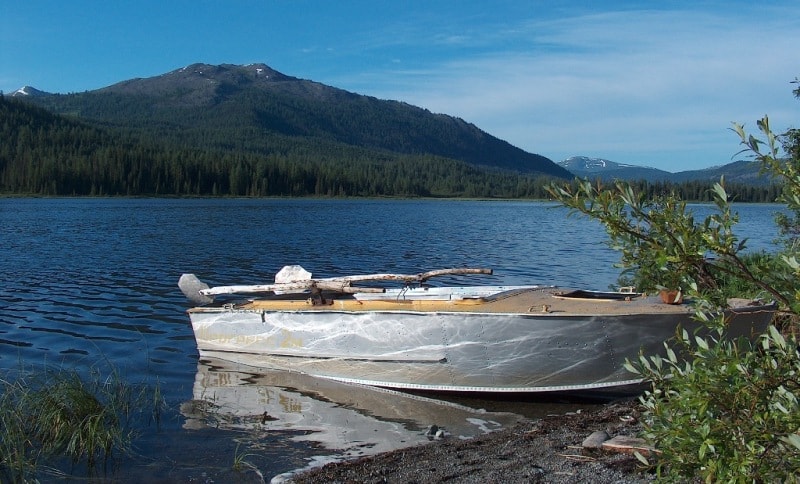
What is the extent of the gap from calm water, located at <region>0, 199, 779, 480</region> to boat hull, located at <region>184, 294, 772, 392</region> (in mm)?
532

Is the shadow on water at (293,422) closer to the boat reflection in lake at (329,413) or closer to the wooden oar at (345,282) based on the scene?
the boat reflection in lake at (329,413)

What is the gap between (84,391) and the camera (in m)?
10.1

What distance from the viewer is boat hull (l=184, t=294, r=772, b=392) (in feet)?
35.0

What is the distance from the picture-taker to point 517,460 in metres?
8.05

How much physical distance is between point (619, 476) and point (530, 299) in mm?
5423

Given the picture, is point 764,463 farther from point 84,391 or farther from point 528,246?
point 528,246

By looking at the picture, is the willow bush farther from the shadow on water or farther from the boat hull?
the boat hull

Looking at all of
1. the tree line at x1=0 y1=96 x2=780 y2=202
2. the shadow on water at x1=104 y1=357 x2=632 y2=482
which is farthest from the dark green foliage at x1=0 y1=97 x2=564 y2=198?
the shadow on water at x1=104 y1=357 x2=632 y2=482

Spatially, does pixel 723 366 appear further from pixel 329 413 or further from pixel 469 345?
pixel 329 413

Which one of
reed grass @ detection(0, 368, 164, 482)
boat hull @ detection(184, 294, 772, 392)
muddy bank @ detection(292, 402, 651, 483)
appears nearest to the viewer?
muddy bank @ detection(292, 402, 651, 483)

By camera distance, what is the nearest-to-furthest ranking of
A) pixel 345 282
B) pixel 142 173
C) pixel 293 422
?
pixel 293 422 < pixel 345 282 < pixel 142 173

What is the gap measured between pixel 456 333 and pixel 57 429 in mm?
5902

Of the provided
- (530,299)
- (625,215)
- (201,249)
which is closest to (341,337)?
(530,299)

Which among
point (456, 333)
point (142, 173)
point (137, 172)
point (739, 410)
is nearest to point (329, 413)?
point (456, 333)
